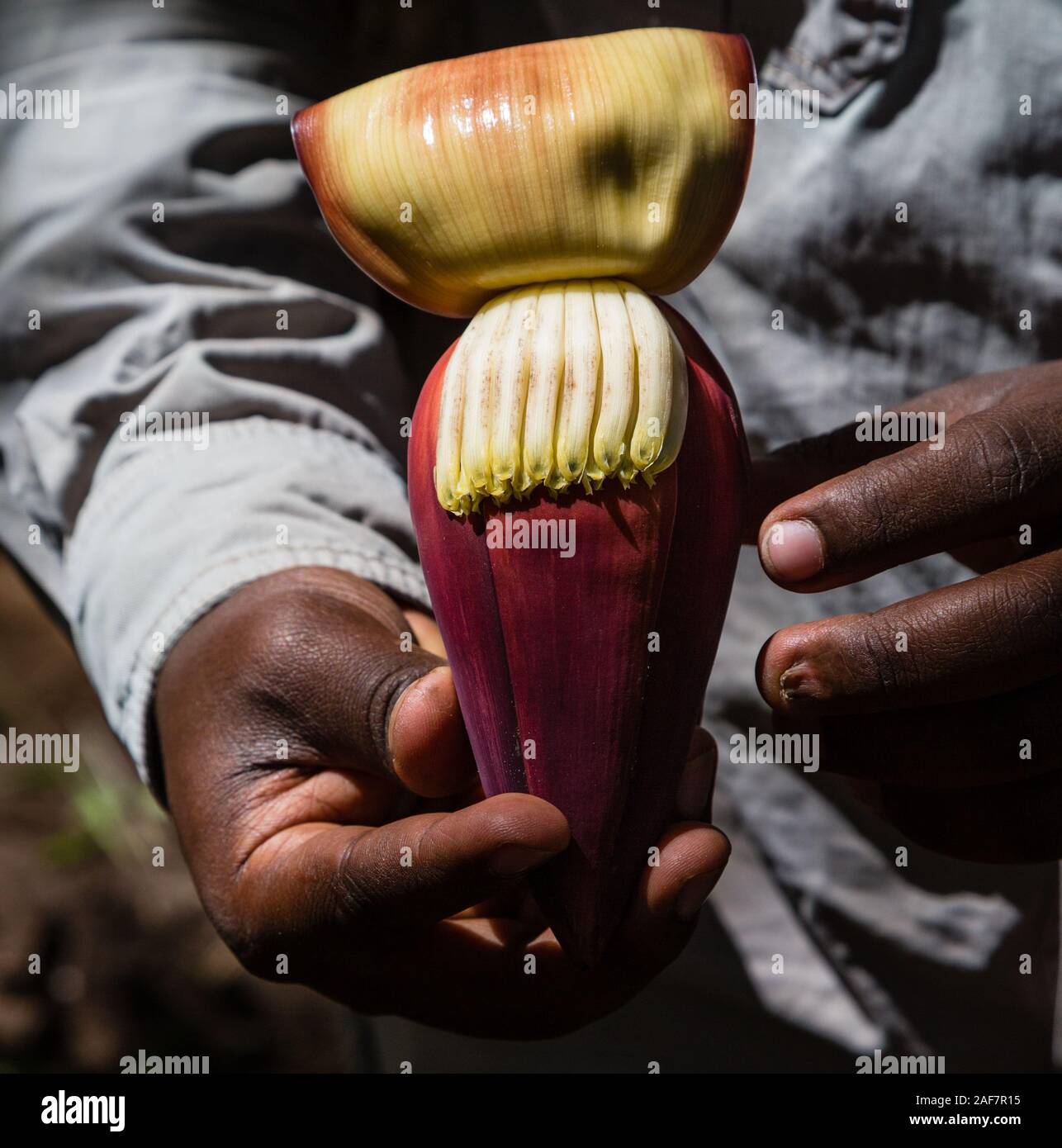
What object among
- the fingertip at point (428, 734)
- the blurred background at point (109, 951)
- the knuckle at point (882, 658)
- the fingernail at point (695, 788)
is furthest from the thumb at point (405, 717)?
the blurred background at point (109, 951)

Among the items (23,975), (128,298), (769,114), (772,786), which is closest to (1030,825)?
(772,786)

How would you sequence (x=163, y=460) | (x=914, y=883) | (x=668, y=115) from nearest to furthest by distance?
(x=668, y=115)
(x=163, y=460)
(x=914, y=883)

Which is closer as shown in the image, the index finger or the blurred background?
the index finger

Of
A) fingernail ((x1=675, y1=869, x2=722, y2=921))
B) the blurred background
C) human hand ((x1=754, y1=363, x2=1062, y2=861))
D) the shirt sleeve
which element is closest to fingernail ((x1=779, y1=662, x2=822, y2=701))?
human hand ((x1=754, y1=363, x2=1062, y2=861))

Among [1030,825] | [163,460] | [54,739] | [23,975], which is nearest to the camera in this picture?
[1030,825]

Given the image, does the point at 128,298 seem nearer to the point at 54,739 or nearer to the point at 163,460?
the point at 163,460

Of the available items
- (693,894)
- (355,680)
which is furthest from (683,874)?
(355,680)

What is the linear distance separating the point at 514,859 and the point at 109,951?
1664mm

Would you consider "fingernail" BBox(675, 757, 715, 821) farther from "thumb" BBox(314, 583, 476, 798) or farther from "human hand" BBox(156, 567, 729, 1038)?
"thumb" BBox(314, 583, 476, 798)

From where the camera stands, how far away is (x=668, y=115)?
0.53m

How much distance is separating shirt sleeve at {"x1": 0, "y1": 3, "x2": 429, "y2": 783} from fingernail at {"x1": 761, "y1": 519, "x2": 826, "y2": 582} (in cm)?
32

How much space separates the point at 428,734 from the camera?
0.60 meters

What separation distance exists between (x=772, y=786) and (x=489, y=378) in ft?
1.92

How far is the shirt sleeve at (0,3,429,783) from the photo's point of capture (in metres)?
0.83
